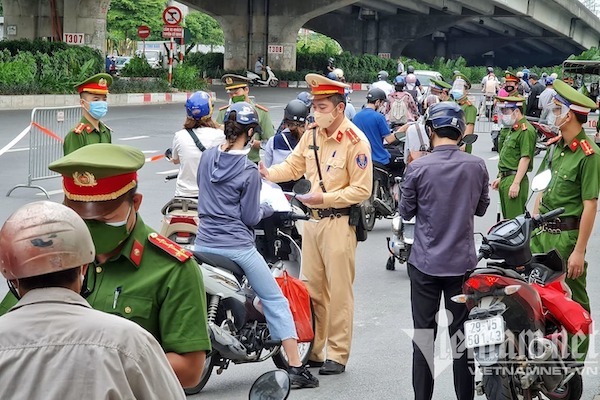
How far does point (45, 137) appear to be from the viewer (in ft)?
51.3

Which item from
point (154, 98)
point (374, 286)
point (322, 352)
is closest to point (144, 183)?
point (374, 286)

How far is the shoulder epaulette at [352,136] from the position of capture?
24.1ft

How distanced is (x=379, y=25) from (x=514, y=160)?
62766 millimetres

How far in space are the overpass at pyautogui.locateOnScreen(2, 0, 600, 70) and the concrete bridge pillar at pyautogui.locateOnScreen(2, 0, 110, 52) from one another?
34 mm

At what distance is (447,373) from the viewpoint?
760cm

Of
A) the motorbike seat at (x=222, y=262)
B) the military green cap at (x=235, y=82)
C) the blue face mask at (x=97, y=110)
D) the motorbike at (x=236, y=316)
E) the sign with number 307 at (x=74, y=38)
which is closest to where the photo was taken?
the motorbike at (x=236, y=316)

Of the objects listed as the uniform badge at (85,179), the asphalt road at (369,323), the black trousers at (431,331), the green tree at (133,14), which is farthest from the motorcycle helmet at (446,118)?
the green tree at (133,14)

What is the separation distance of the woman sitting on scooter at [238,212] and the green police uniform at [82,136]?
3.37m

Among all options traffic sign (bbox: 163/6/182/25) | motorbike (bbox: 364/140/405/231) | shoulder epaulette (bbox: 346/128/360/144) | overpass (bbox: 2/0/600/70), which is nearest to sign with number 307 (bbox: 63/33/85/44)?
overpass (bbox: 2/0/600/70)

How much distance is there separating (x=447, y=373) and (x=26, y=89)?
23502mm

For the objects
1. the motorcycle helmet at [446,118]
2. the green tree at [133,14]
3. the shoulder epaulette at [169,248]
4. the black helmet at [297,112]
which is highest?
the motorcycle helmet at [446,118]

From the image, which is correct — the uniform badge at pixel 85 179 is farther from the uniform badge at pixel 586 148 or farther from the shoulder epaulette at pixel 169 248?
the uniform badge at pixel 586 148

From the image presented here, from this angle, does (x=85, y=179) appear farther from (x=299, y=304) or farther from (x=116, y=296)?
(x=299, y=304)

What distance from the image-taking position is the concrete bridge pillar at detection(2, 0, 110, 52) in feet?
124
